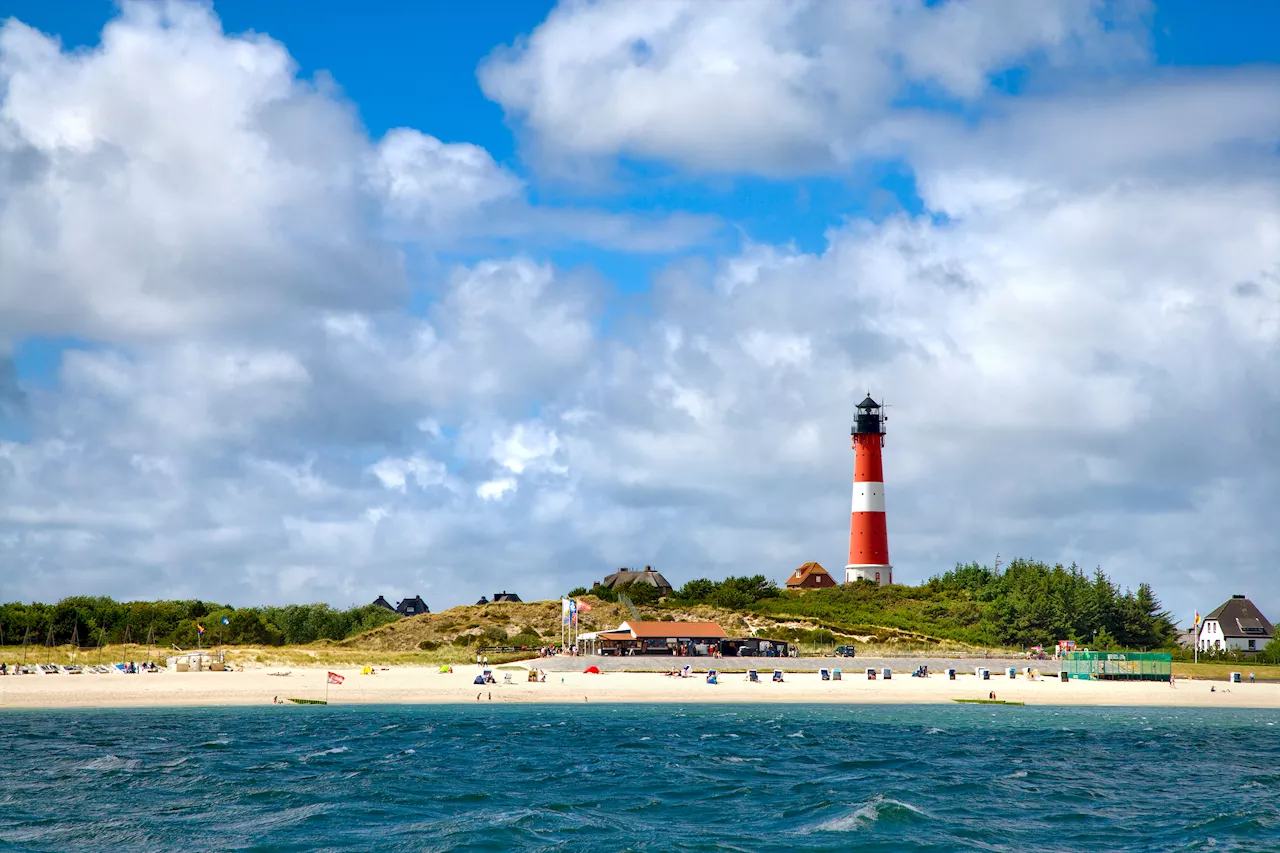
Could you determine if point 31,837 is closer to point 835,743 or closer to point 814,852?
point 814,852

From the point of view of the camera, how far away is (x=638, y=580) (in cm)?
12469

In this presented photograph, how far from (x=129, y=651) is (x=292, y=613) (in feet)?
77.3

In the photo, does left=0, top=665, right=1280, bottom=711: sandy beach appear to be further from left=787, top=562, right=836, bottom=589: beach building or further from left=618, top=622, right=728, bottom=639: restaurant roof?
left=787, top=562, right=836, bottom=589: beach building

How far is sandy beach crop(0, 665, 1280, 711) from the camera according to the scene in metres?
58.8

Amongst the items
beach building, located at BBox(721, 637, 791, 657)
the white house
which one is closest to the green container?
beach building, located at BBox(721, 637, 791, 657)

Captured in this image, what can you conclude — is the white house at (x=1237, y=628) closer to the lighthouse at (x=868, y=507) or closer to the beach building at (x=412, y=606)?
the lighthouse at (x=868, y=507)

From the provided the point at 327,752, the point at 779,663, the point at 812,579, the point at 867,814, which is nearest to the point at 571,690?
the point at 779,663

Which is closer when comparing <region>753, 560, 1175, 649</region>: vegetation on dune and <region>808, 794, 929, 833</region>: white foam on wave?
<region>808, 794, 929, 833</region>: white foam on wave

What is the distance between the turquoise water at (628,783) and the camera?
84.5ft

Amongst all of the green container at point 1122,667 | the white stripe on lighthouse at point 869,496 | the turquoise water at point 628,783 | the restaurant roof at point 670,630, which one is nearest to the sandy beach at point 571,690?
the green container at point 1122,667

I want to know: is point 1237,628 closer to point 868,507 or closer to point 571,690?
point 868,507

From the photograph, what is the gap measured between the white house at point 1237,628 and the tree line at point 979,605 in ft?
16.5

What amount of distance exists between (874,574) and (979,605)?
11109mm

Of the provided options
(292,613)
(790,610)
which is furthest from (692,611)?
(292,613)
